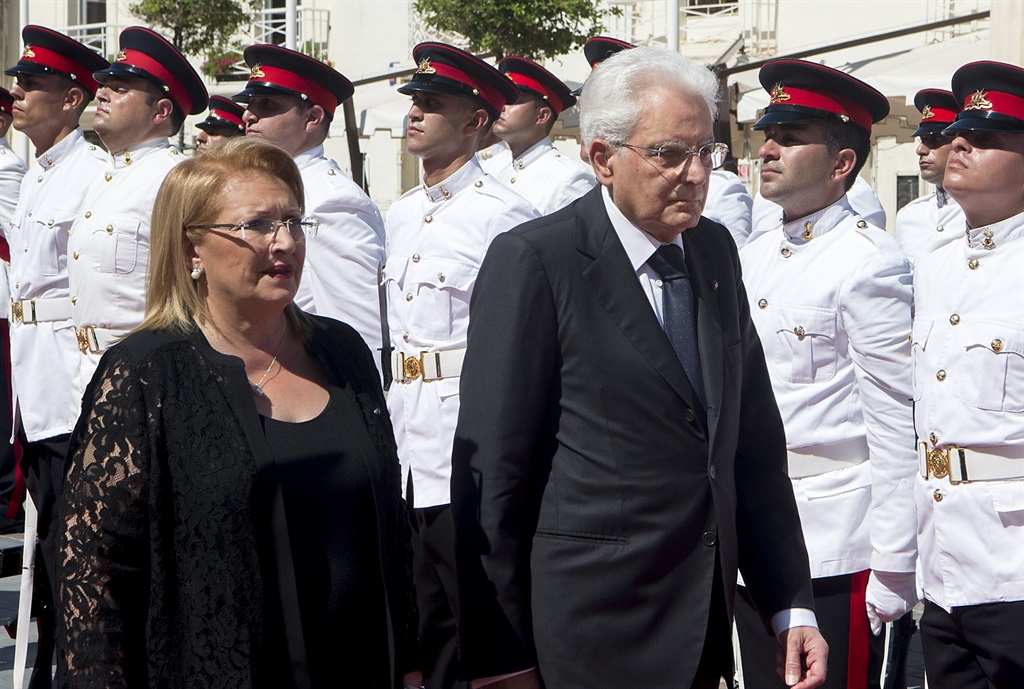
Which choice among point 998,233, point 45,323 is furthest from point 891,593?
point 45,323

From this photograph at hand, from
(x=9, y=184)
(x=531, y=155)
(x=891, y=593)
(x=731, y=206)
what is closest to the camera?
(x=891, y=593)

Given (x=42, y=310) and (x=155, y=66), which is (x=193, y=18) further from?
(x=42, y=310)

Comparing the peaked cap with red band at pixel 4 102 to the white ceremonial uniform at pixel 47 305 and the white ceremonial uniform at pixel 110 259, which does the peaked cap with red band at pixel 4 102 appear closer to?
the white ceremonial uniform at pixel 47 305

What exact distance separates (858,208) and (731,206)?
26.6 inches

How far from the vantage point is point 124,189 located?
5266 mm

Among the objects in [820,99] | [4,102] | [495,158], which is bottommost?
[820,99]

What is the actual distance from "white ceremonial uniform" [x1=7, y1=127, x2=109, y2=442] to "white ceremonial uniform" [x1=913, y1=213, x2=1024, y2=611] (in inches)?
120

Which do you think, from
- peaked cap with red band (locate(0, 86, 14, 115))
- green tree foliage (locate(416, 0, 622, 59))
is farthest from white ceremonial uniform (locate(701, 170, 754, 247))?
green tree foliage (locate(416, 0, 622, 59))

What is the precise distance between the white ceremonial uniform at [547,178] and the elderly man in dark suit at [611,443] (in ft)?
14.7

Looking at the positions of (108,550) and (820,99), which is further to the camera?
(820,99)

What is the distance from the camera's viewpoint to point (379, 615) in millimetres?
2797

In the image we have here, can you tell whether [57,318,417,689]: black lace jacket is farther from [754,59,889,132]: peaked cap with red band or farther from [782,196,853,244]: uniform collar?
[754,59,889,132]: peaked cap with red band

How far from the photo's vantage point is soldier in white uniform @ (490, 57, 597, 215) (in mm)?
7688

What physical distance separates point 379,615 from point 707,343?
0.84 meters
